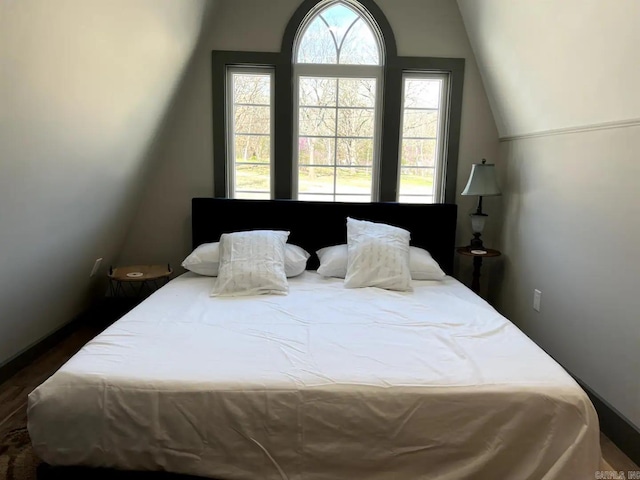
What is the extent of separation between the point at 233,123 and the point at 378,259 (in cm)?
156

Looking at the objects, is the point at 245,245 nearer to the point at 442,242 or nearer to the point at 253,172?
the point at 253,172

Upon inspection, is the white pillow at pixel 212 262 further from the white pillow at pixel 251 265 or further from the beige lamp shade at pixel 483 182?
the beige lamp shade at pixel 483 182

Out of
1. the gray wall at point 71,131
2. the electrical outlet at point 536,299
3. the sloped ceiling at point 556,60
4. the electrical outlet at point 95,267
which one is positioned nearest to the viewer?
the gray wall at point 71,131

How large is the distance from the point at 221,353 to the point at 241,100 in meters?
2.16

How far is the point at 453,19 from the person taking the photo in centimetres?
304

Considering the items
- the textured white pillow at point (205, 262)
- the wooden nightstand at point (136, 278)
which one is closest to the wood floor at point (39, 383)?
the wooden nightstand at point (136, 278)

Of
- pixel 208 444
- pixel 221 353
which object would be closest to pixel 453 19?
pixel 221 353

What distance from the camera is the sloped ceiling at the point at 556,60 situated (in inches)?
69.2

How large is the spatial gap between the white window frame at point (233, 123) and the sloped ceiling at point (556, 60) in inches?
58.9

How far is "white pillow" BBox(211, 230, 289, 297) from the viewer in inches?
97.6

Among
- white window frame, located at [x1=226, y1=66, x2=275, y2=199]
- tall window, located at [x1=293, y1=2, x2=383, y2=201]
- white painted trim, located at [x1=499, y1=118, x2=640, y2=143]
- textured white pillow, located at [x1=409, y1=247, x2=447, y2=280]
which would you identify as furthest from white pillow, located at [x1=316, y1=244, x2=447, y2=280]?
white painted trim, located at [x1=499, y1=118, x2=640, y2=143]

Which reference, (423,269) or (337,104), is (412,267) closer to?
(423,269)

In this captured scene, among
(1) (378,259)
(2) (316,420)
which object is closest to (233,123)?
(1) (378,259)

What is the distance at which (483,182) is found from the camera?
112 inches
